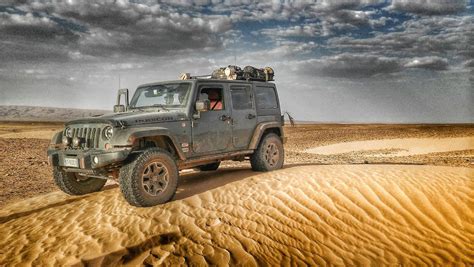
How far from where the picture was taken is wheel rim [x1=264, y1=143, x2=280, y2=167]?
8.07 m

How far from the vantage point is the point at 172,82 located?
6.80 metres

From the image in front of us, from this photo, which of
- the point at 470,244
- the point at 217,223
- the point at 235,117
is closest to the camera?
the point at 470,244

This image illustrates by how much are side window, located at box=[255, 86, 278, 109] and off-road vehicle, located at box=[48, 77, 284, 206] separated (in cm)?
2

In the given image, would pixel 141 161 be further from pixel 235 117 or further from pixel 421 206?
pixel 421 206

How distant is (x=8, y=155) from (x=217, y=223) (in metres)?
12.3

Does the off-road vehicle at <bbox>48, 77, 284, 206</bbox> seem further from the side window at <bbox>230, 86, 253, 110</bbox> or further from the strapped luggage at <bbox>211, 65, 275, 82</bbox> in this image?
the strapped luggage at <bbox>211, 65, 275, 82</bbox>

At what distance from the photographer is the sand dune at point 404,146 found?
2055cm

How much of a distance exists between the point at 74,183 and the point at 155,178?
2117mm

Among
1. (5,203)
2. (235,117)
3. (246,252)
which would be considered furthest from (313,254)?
(5,203)

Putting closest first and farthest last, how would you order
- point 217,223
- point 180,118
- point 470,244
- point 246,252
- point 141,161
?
point 246,252
point 470,244
point 217,223
point 141,161
point 180,118

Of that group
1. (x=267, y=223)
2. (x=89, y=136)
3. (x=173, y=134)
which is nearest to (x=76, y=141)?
(x=89, y=136)

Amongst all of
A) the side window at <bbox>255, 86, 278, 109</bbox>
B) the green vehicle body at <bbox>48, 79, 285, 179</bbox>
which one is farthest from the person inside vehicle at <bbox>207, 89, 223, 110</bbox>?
the side window at <bbox>255, 86, 278, 109</bbox>

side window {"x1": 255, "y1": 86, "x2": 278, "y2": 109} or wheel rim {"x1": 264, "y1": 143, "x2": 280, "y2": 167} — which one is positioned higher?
side window {"x1": 255, "y1": 86, "x2": 278, "y2": 109}

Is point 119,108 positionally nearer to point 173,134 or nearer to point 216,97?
point 173,134
